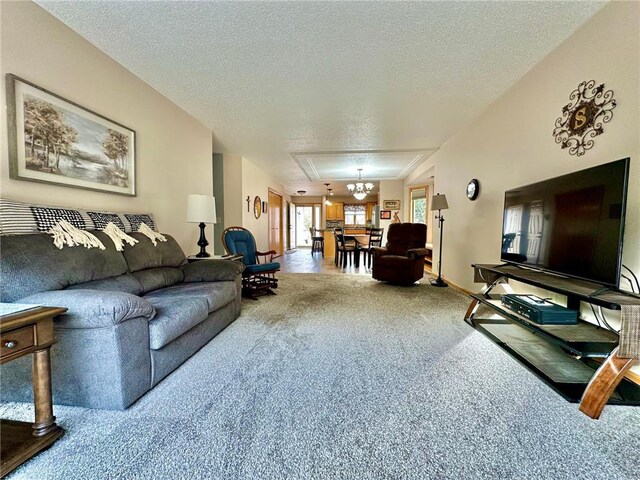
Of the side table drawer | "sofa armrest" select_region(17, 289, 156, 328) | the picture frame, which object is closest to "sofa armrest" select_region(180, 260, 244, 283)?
"sofa armrest" select_region(17, 289, 156, 328)

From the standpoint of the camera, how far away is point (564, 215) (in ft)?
6.05

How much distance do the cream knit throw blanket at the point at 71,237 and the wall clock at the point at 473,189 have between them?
13.4 ft

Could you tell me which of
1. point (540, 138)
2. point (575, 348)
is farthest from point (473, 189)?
point (575, 348)

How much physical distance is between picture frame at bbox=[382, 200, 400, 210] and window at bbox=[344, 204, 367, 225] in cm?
404

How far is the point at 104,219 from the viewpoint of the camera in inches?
85.4

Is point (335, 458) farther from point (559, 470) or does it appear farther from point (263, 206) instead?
point (263, 206)

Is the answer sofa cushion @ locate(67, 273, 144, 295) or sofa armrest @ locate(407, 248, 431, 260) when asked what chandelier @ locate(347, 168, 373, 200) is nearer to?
sofa armrest @ locate(407, 248, 431, 260)

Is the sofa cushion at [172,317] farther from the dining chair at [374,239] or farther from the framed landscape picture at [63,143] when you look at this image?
the dining chair at [374,239]

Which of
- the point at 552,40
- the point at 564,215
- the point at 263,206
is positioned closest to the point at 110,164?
the point at 564,215

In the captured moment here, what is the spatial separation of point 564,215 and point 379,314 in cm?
185

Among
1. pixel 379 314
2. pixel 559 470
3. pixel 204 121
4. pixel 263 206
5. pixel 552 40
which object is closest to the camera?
pixel 559 470

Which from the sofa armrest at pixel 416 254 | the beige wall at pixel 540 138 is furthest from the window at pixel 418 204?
the sofa armrest at pixel 416 254

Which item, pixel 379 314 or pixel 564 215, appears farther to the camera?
pixel 379 314

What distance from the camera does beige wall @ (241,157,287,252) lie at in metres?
5.61
